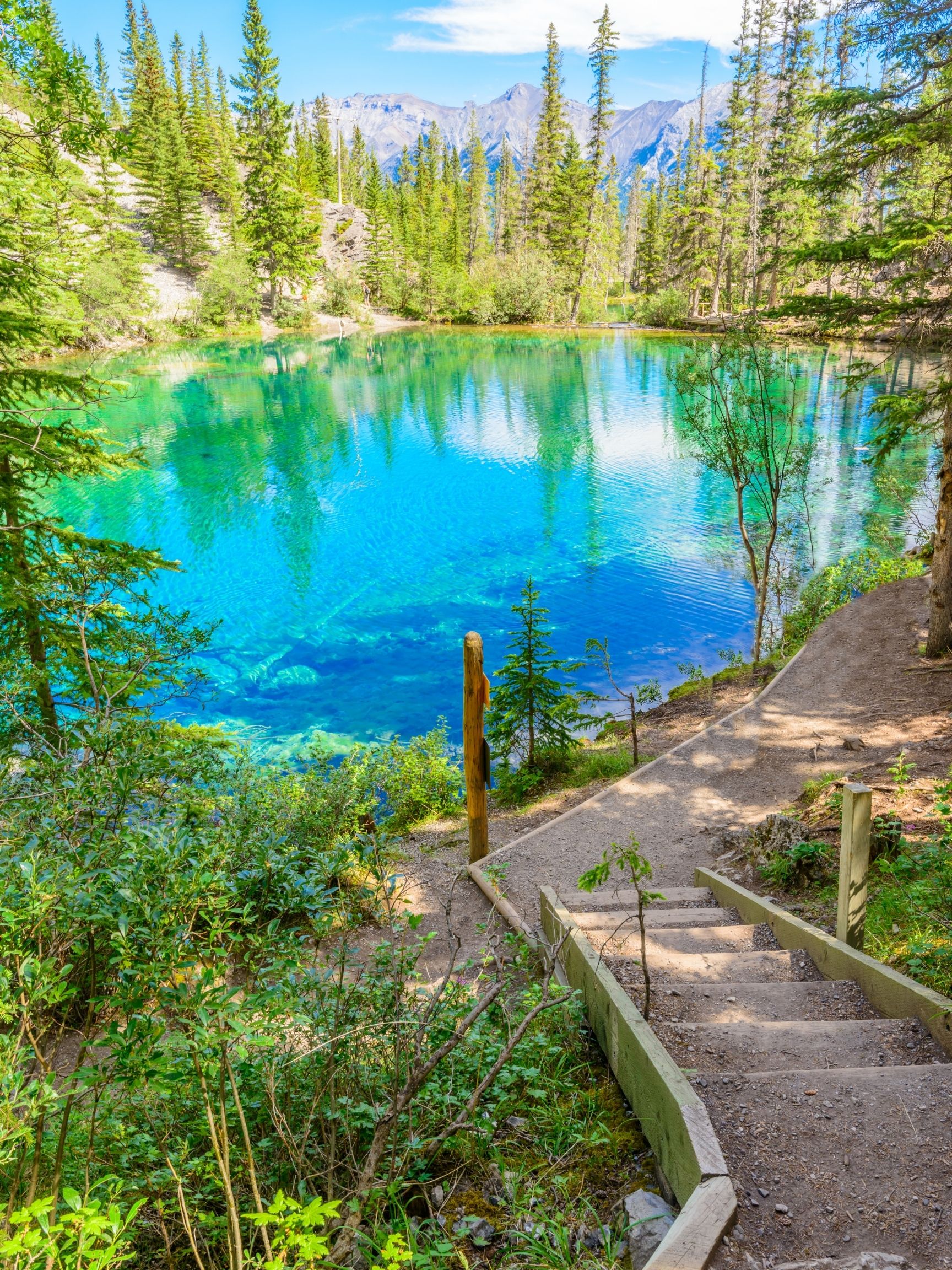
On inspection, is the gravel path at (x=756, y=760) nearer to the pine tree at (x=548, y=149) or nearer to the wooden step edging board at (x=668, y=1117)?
the wooden step edging board at (x=668, y=1117)

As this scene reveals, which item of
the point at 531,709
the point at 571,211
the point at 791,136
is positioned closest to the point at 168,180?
the point at 571,211

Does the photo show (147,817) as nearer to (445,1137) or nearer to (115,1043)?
(115,1043)

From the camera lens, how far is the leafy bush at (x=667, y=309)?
49219 millimetres

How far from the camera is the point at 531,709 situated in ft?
30.6

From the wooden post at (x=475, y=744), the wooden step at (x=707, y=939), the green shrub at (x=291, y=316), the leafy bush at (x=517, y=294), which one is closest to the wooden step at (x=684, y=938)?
the wooden step at (x=707, y=939)

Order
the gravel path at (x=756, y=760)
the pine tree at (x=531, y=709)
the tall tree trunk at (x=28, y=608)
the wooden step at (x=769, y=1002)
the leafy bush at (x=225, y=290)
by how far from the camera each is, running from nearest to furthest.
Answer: the wooden step at (x=769, y=1002) < the tall tree trunk at (x=28, y=608) < the gravel path at (x=756, y=760) < the pine tree at (x=531, y=709) < the leafy bush at (x=225, y=290)

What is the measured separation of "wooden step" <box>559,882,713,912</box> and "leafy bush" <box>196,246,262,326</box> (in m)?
49.5

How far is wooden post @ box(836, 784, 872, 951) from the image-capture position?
365 centimetres

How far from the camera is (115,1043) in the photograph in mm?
1947

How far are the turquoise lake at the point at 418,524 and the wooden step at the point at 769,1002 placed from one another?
18.5ft

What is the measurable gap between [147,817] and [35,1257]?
2.15 meters

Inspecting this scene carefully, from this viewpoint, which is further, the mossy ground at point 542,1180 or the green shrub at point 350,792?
the green shrub at point 350,792

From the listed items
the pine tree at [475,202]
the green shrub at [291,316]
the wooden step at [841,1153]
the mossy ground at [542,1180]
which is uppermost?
the pine tree at [475,202]

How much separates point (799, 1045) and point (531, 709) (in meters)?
6.29
